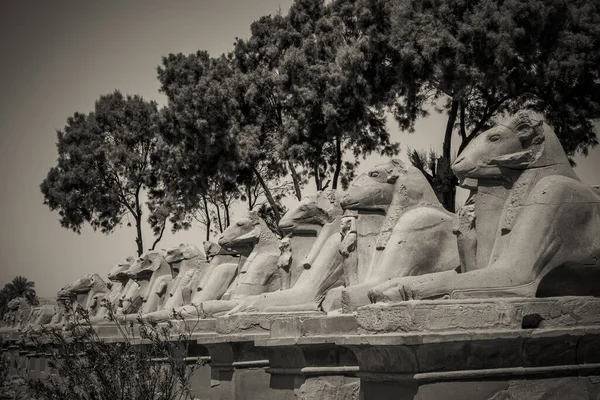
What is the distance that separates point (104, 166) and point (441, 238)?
26.3m

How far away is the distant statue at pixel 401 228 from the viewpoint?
29.7ft

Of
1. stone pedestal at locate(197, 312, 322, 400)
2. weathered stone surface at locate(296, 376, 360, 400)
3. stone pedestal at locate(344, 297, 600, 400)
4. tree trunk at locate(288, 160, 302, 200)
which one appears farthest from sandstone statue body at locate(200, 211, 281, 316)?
tree trunk at locate(288, 160, 302, 200)

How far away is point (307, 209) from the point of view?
40.7 feet

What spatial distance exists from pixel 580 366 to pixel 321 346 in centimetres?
307

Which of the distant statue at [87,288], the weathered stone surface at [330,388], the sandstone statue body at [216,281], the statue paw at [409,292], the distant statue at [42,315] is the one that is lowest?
the distant statue at [42,315]

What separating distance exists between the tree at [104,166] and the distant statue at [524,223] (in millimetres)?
26290

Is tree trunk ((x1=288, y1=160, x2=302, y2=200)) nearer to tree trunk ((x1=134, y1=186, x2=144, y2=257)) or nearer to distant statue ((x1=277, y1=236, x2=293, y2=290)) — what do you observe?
tree trunk ((x1=134, y1=186, x2=144, y2=257))

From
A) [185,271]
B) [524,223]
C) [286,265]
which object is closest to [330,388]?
[524,223]

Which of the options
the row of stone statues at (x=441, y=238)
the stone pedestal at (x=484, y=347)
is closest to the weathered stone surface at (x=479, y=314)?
the stone pedestal at (x=484, y=347)

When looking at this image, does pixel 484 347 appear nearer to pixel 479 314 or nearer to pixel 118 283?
pixel 479 314

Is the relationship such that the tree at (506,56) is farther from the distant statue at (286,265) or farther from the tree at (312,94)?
the distant statue at (286,265)

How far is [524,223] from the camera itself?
748 cm

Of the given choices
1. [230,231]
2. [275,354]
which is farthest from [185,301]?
[275,354]

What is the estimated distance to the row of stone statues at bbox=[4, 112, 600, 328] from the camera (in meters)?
7.38
